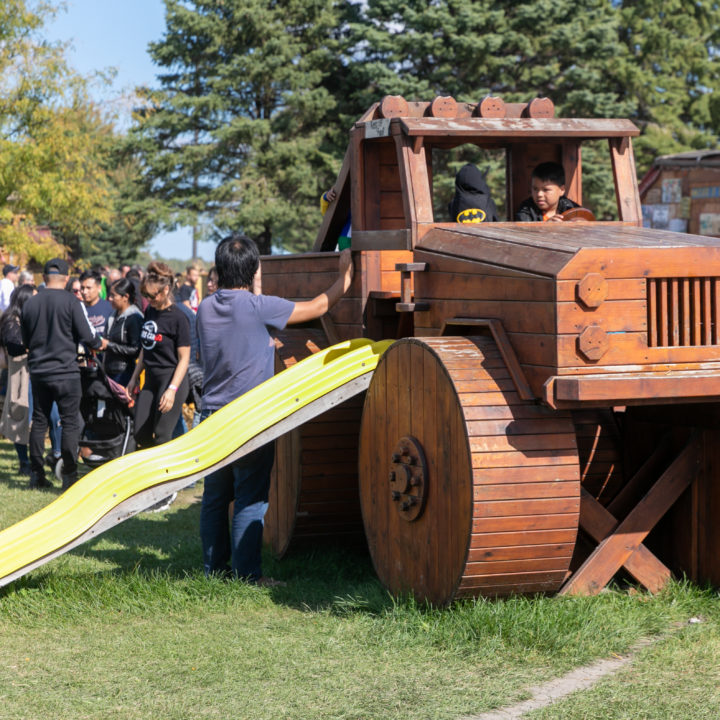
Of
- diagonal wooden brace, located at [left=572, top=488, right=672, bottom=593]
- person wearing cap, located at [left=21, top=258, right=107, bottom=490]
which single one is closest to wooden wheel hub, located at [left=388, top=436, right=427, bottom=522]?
diagonal wooden brace, located at [left=572, top=488, right=672, bottom=593]

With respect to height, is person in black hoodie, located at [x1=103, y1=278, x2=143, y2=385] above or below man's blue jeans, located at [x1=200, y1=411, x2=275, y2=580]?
above

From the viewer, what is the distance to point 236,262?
21.3ft

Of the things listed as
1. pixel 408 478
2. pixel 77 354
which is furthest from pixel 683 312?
pixel 77 354

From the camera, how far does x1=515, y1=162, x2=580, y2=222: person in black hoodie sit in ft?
22.9

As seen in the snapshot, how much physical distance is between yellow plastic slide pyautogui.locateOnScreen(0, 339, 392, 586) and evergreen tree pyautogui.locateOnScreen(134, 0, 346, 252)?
106 feet

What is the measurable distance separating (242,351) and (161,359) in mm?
2833

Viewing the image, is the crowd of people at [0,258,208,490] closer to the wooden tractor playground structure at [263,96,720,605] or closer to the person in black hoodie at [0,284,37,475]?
the person in black hoodie at [0,284,37,475]

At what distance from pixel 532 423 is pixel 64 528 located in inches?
100

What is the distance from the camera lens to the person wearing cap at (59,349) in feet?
32.9

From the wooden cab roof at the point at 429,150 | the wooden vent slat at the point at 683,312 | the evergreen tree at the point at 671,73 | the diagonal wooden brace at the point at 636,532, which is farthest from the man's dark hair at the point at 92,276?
the evergreen tree at the point at 671,73

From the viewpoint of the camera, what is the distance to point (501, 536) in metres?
5.03

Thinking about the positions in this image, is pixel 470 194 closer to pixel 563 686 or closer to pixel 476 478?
pixel 476 478

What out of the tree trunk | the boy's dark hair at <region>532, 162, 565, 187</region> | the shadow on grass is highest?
the tree trunk

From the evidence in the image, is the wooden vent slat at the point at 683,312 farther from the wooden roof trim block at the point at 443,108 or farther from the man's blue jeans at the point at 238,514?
the man's blue jeans at the point at 238,514
